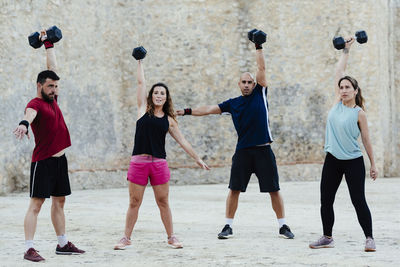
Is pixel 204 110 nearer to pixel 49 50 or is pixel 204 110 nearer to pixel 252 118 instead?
pixel 252 118

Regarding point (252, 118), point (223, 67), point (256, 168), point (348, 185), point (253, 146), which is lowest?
point (348, 185)

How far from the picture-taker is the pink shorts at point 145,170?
630 centimetres

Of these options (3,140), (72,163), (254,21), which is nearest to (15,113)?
(3,140)

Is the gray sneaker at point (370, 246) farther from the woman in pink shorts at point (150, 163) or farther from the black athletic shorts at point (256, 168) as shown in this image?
the woman in pink shorts at point (150, 163)

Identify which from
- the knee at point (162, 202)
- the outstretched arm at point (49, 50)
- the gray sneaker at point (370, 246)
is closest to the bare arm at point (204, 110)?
the knee at point (162, 202)

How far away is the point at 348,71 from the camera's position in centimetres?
1681

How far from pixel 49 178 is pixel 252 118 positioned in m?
2.42

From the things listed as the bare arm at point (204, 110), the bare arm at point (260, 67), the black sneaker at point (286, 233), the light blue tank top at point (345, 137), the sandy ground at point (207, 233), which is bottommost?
the sandy ground at point (207, 233)

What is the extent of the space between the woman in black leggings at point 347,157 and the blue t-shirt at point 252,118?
1.05 m

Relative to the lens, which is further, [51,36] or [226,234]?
[226,234]

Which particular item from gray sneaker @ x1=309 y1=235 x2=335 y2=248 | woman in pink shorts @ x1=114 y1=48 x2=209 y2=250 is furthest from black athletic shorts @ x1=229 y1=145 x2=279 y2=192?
gray sneaker @ x1=309 y1=235 x2=335 y2=248

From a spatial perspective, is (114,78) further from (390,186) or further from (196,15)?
(390,186)

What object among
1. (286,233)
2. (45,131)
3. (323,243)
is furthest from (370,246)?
(45,131)

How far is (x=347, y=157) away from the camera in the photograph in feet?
20.0
